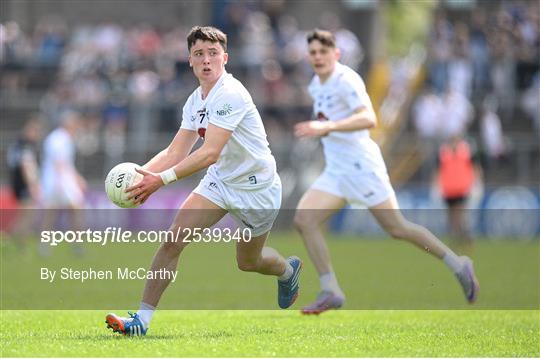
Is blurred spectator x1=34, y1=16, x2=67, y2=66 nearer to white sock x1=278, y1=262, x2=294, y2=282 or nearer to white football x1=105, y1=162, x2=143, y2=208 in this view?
white sock x1=278, y1=262, x2=294, y2=282

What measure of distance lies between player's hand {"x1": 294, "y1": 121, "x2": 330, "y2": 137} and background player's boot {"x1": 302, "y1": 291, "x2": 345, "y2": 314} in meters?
1.78

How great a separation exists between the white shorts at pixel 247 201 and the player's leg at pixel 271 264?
120mm

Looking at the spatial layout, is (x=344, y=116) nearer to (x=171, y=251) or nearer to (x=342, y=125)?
(x=342, y=125)

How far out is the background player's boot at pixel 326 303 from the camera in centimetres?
1213

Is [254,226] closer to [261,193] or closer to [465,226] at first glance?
[261,193]

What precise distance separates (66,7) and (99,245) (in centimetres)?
1490

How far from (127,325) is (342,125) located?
3.37 meters

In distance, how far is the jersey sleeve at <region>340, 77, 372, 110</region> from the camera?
40.9 ft

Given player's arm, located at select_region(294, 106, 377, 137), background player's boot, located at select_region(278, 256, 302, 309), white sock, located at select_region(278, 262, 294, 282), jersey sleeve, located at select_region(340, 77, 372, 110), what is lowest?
background player's boot, located at select_region(278, 256, 302, 309)

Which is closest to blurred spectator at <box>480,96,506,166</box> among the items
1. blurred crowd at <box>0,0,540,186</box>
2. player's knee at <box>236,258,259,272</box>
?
blurred crowd at <box>0,0,540,186</box>

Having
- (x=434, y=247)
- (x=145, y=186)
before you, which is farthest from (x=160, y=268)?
(x=434, y=247)

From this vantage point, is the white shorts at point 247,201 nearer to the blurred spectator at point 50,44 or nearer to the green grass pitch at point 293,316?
the green grass pitch at point 293,316

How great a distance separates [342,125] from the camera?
11.9 meters

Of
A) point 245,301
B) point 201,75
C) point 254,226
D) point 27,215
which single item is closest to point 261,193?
point 254,226
